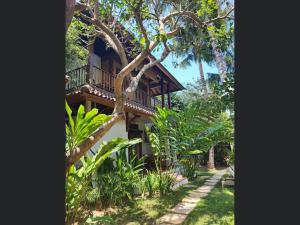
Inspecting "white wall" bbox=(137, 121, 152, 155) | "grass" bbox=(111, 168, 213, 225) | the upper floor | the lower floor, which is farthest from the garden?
"white wall" bbox=(137, 121, 152, 155)

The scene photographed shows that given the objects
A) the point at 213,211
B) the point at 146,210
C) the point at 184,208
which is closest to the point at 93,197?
the point at 146,210

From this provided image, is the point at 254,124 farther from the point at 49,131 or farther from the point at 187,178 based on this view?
the point at 187,178

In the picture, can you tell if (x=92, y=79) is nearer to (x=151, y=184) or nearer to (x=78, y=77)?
(x=78, y=77)

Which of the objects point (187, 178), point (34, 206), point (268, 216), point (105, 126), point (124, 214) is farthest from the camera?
point (187, 178)

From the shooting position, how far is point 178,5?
7852 mm

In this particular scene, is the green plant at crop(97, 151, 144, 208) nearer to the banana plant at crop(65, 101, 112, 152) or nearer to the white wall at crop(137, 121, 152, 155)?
the banana plant at crop(65, 101, 112, 152)

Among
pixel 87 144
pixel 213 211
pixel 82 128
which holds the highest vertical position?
pixel 82 128

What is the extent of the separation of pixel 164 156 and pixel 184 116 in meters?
1.30

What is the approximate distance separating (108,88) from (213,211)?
6.32 metres

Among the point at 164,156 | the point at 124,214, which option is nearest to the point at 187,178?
the point at 164,156

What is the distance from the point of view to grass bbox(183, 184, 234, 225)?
15.9 feet

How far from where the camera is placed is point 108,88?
406 inches

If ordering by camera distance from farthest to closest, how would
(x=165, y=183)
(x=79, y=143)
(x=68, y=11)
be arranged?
(x=165, y=183)
(x=79, y=143)
(x=68, y=11)

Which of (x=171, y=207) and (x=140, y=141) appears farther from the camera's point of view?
(x=140, y=141)
